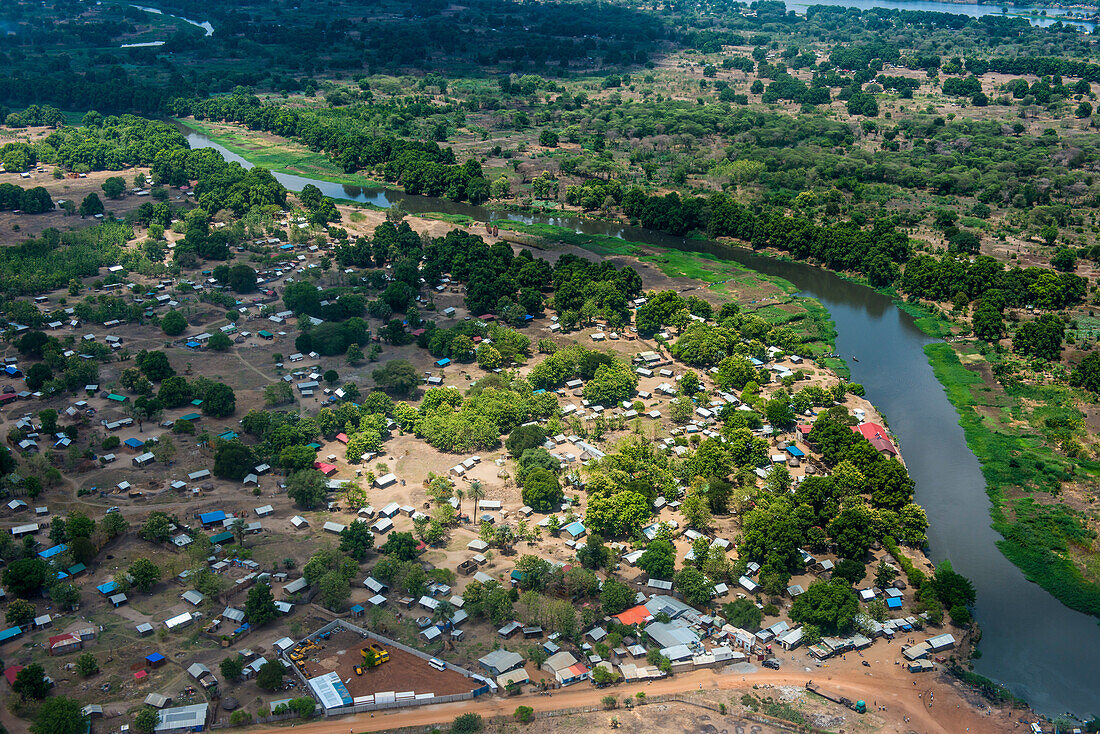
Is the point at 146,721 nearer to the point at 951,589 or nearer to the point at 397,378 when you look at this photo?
the point at 397,378

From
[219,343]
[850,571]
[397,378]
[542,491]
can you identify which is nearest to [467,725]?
[542,491]

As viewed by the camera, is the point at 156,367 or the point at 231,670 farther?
the point at 156,367

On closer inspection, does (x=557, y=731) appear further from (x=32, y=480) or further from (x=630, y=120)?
(x=630, y=120)

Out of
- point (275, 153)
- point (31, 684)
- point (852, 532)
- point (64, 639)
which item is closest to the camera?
point (31, 684)

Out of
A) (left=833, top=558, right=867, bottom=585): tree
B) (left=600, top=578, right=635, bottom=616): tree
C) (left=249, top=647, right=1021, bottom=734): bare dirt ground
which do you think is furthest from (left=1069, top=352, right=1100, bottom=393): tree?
(left=600, top=578, right=635, bottom=616): tree

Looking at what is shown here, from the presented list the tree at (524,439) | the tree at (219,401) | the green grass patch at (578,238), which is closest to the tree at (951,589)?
the tree at (524,439)

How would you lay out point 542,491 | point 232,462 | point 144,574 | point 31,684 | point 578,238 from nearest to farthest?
point 31,684 < point 144,574 < point 542,491 < point 232,462 < point 578,238

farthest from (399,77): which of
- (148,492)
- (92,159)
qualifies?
(148,492)

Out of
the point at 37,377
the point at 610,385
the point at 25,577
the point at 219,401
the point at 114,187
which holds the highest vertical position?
the point at 114,187
